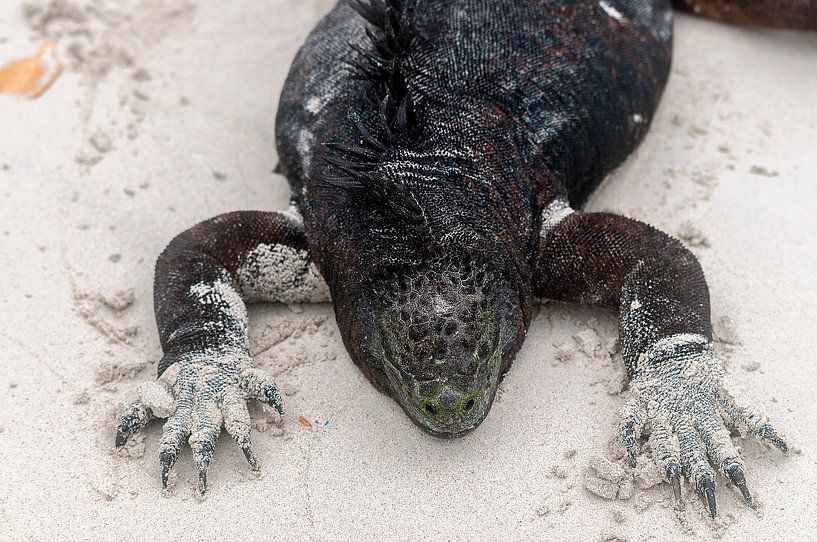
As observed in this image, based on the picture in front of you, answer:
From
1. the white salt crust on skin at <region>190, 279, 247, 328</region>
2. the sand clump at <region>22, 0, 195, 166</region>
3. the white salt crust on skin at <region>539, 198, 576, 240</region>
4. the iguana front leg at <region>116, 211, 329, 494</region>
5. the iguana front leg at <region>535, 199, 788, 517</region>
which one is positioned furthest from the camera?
the sand clump at <region>22, 0, 195, 166</region>

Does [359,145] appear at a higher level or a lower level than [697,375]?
higher

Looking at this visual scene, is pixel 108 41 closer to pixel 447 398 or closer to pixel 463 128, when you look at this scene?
pixel 463 128

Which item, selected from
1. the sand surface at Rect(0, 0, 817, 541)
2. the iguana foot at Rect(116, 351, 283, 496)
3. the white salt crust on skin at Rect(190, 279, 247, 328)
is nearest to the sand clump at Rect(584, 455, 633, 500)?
the sand surface at Rect(0, 0, 817, 541)

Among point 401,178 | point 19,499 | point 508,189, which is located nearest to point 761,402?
point 508,189

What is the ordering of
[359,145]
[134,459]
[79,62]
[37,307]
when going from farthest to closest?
[79,62] → [37,307] → [359,145] → [134,459]

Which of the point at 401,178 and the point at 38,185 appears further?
the point at 38,185

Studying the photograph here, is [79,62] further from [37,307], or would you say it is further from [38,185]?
[37,307]

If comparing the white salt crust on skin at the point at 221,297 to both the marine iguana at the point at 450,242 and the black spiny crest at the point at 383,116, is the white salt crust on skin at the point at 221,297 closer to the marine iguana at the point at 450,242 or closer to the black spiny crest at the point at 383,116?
the marine iguana at the point at 450,242

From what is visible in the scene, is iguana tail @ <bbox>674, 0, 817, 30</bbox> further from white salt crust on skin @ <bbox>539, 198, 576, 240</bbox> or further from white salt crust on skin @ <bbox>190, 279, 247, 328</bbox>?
white salt crust on skin @ <bbox>190, 279, 247, 328</bbox>

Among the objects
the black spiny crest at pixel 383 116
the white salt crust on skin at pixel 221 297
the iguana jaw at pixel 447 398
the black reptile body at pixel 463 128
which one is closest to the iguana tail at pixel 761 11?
the black reptile body at pixel 463 128
